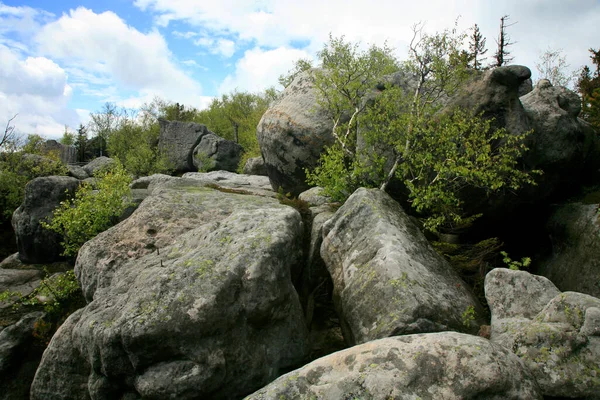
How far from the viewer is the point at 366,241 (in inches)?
391

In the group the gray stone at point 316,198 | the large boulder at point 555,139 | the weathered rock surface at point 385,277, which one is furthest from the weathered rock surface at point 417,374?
the large boulder at point 555,139

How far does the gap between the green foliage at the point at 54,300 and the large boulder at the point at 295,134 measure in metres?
9.80

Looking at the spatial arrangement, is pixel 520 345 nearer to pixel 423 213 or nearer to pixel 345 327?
pixel 345 327

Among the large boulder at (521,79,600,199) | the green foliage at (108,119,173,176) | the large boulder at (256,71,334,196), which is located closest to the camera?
the large boulder at (521,79,600,199)

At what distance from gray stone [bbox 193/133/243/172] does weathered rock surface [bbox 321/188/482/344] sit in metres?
42.6

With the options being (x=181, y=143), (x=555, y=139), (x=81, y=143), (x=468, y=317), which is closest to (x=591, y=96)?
(x=555, y=139)

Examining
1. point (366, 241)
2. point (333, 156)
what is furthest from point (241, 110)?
point (366, 241)

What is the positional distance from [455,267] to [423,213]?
341cm

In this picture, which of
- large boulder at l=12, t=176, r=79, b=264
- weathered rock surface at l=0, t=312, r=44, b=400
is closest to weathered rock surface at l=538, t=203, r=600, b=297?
weathered rock surface at l=0, t=312, r=44, b=400

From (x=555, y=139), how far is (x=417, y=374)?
46.8 feet

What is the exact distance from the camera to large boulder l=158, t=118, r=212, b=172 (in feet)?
180

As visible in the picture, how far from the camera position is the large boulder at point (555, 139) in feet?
52.2

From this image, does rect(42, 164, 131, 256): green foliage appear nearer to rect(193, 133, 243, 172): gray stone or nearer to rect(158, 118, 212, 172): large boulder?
rect(193, 133, 243, 172): gray stone

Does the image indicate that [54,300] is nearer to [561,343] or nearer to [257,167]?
[561,343]
